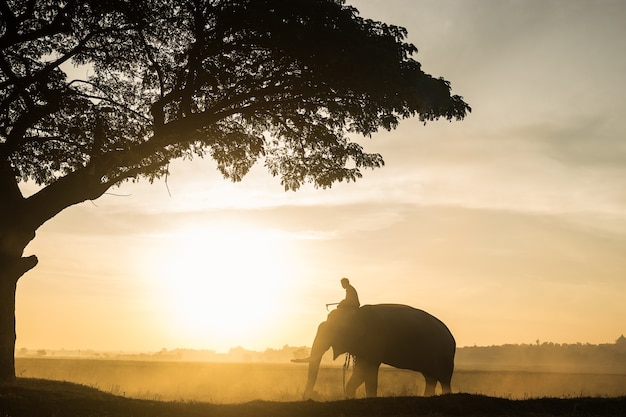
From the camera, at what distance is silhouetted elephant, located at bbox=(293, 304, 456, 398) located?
18328 mm

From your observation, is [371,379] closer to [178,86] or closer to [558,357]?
[178,86]

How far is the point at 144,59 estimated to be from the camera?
1917cm

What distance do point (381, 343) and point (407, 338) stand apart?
3.38 ft

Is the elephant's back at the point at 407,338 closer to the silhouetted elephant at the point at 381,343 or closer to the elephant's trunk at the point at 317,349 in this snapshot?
the silhouetted elephant at the point at 381,343

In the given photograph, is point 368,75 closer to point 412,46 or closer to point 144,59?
point 412,46

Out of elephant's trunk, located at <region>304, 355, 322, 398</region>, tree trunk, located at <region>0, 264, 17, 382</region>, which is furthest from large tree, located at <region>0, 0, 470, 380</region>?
elephant's trunk, located at <region>304, 355, 322, 398</region>

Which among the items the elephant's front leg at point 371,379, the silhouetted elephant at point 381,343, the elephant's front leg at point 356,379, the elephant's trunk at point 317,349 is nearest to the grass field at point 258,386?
the elephant's front leg at point 356,379

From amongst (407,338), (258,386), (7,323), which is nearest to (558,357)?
(258,386)

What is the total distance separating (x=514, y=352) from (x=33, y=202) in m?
198

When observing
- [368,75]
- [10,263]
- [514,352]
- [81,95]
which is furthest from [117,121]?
[514,352]

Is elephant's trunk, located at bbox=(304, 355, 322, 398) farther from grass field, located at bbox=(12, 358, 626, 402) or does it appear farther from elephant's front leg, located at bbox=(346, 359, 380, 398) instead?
elephant's front leg, located at bbox=(346, 359, 380, 398)

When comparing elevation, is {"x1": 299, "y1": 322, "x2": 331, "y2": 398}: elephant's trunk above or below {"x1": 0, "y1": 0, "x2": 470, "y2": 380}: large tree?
below

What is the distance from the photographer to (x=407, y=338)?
18938mm

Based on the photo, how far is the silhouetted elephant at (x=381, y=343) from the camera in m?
18.3
